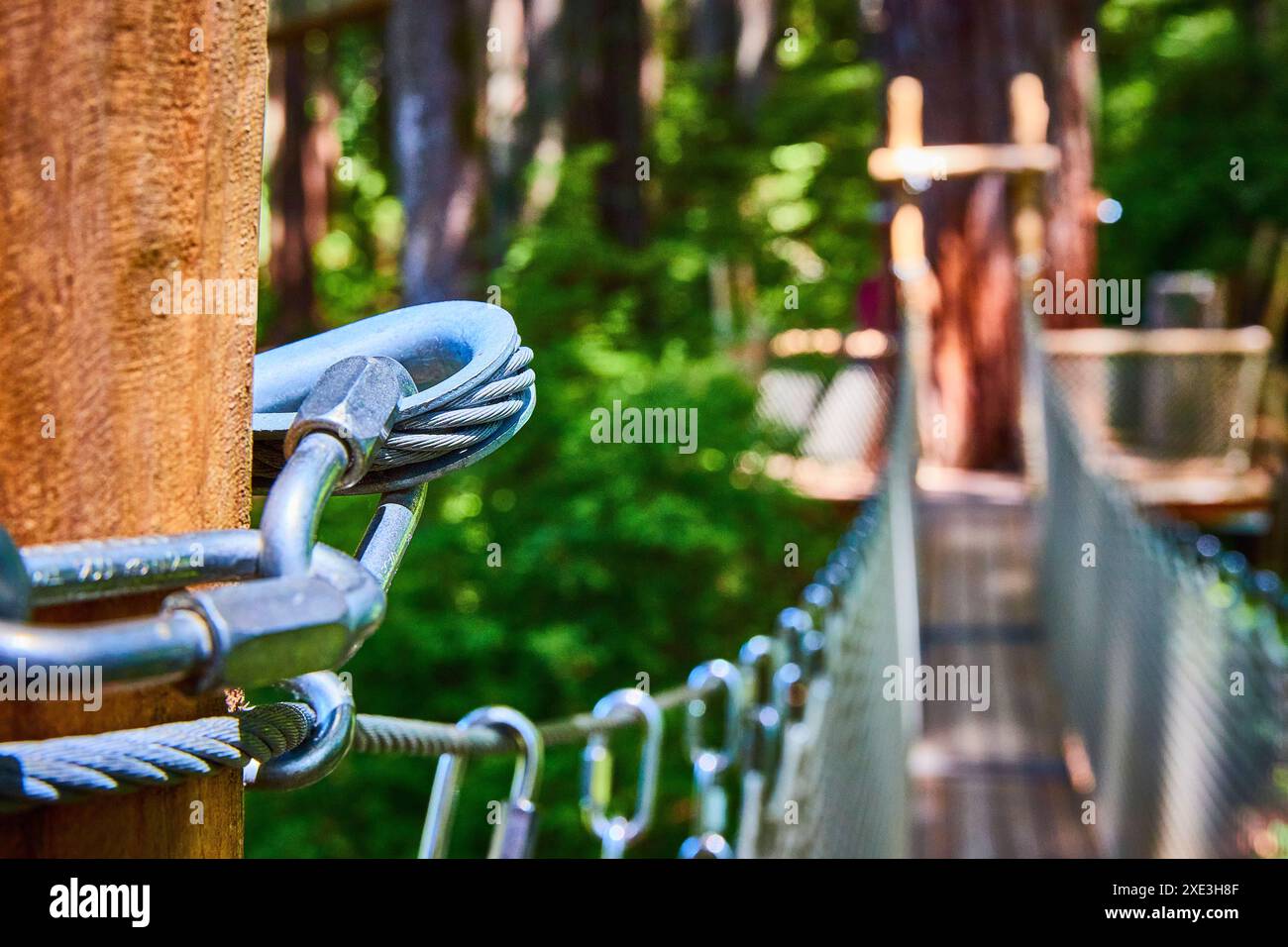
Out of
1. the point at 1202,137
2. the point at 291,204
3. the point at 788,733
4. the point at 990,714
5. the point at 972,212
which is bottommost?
the point at 990,714

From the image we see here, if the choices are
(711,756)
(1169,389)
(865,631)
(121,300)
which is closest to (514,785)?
(711,756)

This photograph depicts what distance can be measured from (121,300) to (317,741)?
30 centimetres

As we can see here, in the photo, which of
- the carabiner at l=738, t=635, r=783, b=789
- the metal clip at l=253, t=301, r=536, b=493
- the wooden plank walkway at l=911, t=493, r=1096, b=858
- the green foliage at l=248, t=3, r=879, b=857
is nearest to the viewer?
the metal clip at l=253, t=301, r=536, b=493

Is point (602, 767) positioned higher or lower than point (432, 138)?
lower

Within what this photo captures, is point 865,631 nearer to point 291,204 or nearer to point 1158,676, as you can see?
point 1158,676

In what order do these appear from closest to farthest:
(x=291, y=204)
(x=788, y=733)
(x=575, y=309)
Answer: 1. (x=788, y=733)
2. (x=575, y=309)
3. (x=291, y=204)

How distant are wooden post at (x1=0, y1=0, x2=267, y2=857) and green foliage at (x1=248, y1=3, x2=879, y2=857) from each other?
18.4 ft

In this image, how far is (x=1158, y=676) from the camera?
5.38m

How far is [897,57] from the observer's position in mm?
12883

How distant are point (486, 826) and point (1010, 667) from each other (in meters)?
3.15

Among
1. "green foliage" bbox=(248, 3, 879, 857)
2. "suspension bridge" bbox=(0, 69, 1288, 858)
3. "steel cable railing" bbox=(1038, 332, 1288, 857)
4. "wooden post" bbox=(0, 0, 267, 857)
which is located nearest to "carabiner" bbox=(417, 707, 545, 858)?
"suspension bridge" bbox=(0, 69, 1288, 858)

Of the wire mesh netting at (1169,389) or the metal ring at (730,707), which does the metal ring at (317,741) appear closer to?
the metal ring at (730,707)

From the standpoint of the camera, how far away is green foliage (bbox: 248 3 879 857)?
6902mm

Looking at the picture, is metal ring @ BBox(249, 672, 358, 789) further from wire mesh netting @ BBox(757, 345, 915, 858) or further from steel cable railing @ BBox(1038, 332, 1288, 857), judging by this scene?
steel cable railing @ BBox(1038, 332, 1288, 857)
